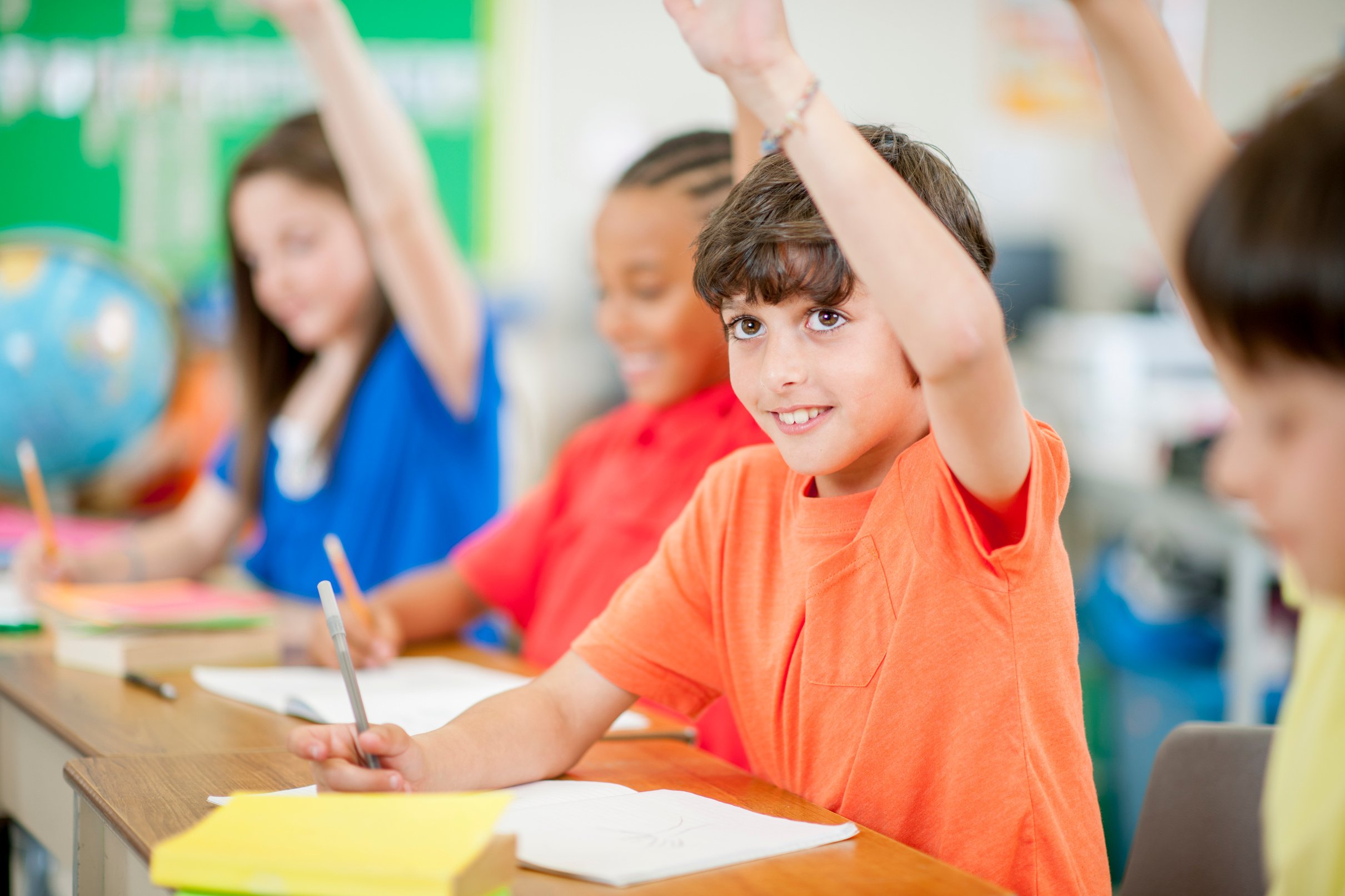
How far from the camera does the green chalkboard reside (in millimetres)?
4000

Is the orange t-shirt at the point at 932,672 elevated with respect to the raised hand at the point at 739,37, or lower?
lower

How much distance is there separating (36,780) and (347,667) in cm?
56

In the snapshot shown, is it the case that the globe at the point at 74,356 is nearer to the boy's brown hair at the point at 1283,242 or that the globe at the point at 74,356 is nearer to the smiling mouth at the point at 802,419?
the smiling mouth at the point at 802,419

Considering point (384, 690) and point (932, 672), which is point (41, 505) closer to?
point (384, 690)

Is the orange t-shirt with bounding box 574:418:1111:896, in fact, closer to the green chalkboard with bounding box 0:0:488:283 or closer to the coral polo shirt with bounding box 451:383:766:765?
the coral polo shirt with bounding box 451:383:766:765

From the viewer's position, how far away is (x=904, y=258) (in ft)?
2.26

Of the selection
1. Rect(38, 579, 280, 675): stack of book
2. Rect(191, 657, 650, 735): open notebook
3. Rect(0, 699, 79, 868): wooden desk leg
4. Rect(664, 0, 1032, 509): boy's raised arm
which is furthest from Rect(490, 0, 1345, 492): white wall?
Rect(664, 0, 1032, 509): boy's raised arm

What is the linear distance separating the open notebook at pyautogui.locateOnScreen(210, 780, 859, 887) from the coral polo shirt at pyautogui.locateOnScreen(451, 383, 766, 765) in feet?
1.30

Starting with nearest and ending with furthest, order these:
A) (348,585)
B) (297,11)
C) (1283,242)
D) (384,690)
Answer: (1283,242) < (384,690) < (348,585) < (297,11)

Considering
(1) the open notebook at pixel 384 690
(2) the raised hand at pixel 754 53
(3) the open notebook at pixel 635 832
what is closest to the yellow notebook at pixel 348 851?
(3) the open notebook at pixel 635 832

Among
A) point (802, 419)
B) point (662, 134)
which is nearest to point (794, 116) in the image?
point (802, 419)

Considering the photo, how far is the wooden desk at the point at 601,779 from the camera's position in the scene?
26.8 inches

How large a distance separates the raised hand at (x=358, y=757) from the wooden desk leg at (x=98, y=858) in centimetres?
15

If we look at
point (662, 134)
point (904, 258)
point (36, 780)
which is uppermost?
point (662, 134)
